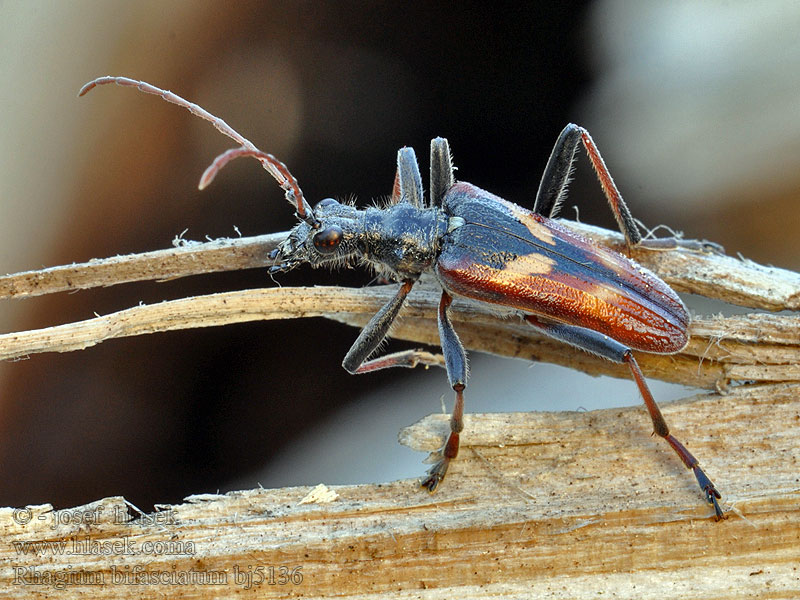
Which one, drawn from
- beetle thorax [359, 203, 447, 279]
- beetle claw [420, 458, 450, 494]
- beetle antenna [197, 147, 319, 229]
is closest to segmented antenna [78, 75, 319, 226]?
beetle antenna [197, 147, 319, 229]

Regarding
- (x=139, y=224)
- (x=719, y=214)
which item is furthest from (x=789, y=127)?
(x=139, y=224)

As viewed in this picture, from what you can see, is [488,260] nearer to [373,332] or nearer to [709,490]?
[373,332]

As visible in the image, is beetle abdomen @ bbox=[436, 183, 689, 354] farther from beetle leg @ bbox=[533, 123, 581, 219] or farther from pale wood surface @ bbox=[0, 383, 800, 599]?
pale wood surface @ bbox=[0, 383, 800, 599]

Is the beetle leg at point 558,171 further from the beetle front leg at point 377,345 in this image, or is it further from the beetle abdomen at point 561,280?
the beetle front leg at point 377,345

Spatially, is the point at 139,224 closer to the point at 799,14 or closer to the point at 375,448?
the point at 375,448

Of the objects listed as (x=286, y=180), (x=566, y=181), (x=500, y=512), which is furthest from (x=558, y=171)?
(x=500, y=512)

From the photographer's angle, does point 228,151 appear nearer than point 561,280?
Yes
